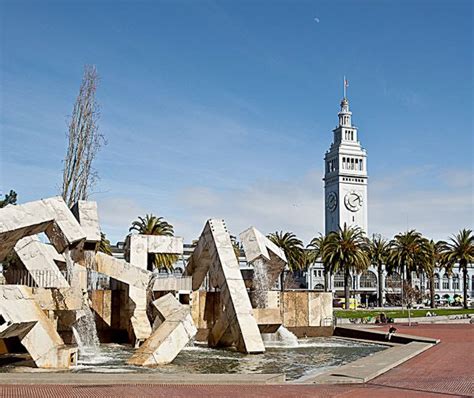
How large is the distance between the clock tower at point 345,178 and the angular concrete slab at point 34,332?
120 m

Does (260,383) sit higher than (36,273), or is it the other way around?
(36,273)

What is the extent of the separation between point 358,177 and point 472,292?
32.9m

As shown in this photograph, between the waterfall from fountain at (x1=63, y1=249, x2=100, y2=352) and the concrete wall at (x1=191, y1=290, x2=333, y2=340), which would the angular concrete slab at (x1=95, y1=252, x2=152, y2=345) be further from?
the concrete wall at (x1=191, y1=290, x2=333, y2=340)

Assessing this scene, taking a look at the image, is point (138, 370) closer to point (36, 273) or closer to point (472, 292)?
point (36, 273)

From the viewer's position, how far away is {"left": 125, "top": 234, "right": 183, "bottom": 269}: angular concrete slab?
93.9ft

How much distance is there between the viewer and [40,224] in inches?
749

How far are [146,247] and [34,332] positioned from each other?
11441 mm

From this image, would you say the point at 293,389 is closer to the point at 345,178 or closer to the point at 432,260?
the point at 432,260

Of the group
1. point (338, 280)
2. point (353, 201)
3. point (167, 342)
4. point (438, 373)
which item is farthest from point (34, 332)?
point (353, 201)

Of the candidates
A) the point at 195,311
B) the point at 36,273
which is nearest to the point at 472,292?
the point at 195,311

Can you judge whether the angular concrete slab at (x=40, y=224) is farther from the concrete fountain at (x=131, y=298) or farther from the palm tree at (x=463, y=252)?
the palm tree at (x=463, y=252)

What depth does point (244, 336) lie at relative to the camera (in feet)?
74.0

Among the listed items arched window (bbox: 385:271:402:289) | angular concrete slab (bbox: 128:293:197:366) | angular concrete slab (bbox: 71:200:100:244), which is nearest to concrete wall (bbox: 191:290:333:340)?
angular concrete slab (bbox: 71:200:100:244)

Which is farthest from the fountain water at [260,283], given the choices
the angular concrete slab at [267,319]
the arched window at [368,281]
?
the arched window at [368,281]
